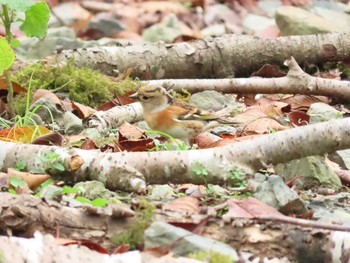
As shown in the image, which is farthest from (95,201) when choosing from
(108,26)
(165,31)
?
(108,26)

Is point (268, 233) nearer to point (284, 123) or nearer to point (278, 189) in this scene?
point (278, 189)

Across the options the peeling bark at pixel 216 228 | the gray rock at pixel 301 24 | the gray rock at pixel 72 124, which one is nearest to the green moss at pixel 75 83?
the gray rock at pixel 72 124

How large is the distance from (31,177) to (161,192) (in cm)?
63

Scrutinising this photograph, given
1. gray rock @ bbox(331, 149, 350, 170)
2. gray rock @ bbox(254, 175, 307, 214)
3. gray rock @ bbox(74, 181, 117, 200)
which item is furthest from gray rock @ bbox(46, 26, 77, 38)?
gray rock @ bbox(254, 175, 307, 214)

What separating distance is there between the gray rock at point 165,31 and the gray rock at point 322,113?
4.68 m

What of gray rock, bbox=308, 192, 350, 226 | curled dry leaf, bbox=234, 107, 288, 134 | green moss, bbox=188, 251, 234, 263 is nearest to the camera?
green moss, bbox=188, 251, 234, 263

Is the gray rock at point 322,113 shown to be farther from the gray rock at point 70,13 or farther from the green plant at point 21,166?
the gray rock at point 70,13

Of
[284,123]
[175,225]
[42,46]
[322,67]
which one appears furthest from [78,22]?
[175,225]

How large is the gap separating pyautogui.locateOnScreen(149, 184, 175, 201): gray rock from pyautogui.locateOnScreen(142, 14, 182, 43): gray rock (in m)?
6.89

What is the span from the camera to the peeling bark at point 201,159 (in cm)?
463

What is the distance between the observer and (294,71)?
7.43 meters

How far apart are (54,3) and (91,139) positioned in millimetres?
9365

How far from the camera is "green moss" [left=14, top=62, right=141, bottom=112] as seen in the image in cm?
738

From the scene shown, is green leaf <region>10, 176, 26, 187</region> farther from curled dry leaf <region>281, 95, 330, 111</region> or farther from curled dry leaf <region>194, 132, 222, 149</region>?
curled dry leaf <region>281, 95, 330, 111</region>
